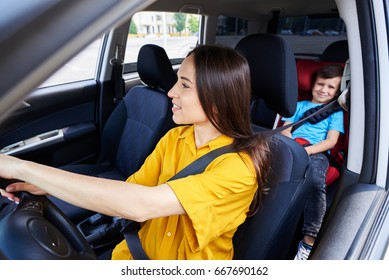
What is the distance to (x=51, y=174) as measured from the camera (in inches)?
31.3

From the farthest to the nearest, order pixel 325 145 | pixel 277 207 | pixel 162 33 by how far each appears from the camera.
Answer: pixel 162 33
pixel 325 145
pixel 277 207

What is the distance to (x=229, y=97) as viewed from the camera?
102 cm

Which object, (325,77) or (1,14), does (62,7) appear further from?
(325,77)

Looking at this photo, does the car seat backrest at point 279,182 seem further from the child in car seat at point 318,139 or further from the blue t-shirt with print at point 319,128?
the blue t-shirt with print at point 319,128

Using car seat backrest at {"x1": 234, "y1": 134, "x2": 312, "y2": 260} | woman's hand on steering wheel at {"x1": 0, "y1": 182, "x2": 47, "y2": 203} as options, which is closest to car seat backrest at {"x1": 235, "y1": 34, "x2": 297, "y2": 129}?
car seat backrest at {"x1": 234, "y1": 134, "x2": 312, "y2": 260}

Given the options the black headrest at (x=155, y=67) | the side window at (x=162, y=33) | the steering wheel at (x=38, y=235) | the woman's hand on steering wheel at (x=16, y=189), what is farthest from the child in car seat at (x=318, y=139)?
the woman's hand on steering wheel at (x=16, y=189)

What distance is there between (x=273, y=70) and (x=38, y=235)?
955 millimetres

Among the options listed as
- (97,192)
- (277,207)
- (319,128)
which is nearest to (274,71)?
(277,207)

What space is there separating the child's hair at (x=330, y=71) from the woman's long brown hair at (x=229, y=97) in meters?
1.17

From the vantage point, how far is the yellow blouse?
35.9 inches

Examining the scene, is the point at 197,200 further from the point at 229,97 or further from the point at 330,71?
the point at 330,71
